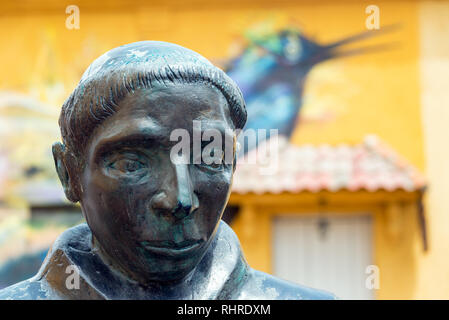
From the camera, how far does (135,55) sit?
4.77 ft

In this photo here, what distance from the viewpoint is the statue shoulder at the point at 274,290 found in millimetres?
1580

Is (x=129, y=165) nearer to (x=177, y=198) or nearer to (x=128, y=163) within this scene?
(x=128, y=163)

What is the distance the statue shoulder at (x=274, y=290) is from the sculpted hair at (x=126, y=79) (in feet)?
1.43

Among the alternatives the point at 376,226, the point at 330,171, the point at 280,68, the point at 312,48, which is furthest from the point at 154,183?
the point at 312,48

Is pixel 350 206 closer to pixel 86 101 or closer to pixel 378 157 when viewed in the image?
pixel 378 157

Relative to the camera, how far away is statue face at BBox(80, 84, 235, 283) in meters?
1.38

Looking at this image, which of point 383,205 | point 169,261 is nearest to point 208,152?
point 169,261

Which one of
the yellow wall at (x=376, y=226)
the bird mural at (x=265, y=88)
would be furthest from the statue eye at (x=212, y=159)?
the bird mural at (x=265, y=88)

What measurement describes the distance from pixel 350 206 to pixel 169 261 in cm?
632

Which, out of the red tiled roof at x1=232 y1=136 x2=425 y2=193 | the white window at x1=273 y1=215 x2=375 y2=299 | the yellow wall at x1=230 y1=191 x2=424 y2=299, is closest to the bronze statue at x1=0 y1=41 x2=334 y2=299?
the red tiled roof at x1=232 y1=136 x2=425 y2=193

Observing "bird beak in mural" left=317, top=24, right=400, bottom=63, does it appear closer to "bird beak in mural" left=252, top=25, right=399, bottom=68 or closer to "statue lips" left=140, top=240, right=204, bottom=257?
"bird beak in mural" left=252, top=25, right=399, bottom=68

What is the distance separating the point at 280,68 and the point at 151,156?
6.79 meters

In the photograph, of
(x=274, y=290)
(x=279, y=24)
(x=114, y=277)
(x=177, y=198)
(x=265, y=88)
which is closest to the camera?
(x=177, y=198)

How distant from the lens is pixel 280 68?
8031 millimetres
